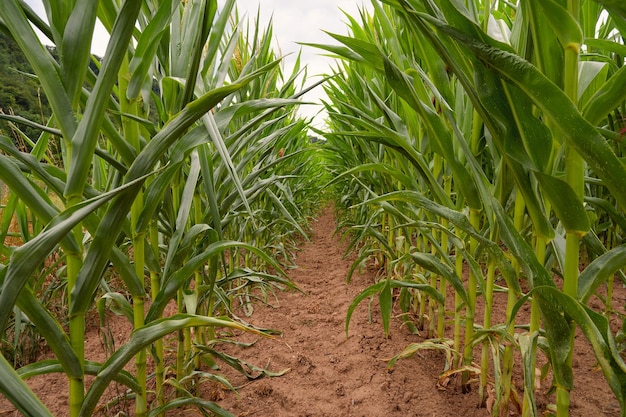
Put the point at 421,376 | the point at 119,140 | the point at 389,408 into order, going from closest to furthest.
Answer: the point at 119,140, the point at 389,408, the point at 421,376

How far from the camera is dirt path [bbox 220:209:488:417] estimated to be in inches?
44.3

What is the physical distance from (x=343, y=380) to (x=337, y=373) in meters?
0.05

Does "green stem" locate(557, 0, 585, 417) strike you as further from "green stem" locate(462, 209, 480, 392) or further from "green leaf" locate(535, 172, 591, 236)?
"green stem" locate(462, 209, 480, 392)

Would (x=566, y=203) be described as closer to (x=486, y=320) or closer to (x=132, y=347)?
(x=486, y=320)

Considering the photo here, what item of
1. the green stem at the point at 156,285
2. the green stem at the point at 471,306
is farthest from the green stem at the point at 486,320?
the green stem at the point at 156,285

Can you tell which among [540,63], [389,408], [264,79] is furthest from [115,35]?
[264,79]

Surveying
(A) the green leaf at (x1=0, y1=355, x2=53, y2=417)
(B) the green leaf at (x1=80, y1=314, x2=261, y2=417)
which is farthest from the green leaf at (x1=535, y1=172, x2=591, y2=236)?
(A) the green leaf at (x1=0, y1=355, x2=53, y2=417)

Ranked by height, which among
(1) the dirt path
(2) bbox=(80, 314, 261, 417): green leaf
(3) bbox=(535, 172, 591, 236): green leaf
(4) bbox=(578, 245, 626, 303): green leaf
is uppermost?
(3) bbox=(535, 172, 591, 236): green leaf

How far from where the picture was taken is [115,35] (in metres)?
0.50

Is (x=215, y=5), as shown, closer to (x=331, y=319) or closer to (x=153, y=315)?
(x=153, y=315)

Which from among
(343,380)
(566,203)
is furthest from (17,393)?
(343,380)

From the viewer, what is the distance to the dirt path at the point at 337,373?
3.69 ft

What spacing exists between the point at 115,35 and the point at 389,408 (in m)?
1.11

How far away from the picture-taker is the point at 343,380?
130 cm
